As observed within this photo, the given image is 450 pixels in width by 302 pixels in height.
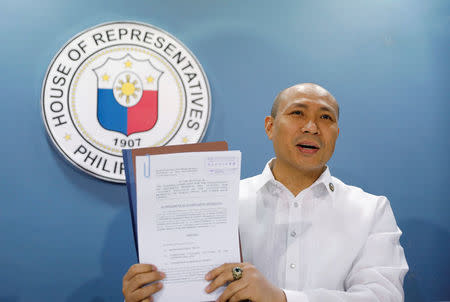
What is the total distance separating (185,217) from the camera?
70 centimetres

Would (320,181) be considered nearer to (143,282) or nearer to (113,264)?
(143,282)

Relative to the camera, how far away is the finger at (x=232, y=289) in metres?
0.68

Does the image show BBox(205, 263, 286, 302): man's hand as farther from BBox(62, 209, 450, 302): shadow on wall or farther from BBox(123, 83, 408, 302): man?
BBox(62, 209, 450, 302): shadow on wall

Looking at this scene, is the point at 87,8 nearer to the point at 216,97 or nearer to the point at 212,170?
the point at 216,97

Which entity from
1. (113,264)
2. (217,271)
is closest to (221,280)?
(217,271)

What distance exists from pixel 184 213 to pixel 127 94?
2.68ft

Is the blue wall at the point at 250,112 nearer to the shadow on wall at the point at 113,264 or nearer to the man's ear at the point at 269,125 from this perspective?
the shadow on wall at the point at 113,264

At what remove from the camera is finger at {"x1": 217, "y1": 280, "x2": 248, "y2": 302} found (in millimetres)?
684

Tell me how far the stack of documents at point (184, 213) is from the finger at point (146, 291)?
2cm

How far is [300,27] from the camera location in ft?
4.96

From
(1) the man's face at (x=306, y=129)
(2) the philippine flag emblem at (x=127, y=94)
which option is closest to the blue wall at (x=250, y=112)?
(2) the philippine flag emblem at (x=127, y=94)

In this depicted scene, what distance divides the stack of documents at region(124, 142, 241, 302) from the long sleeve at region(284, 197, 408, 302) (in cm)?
21
